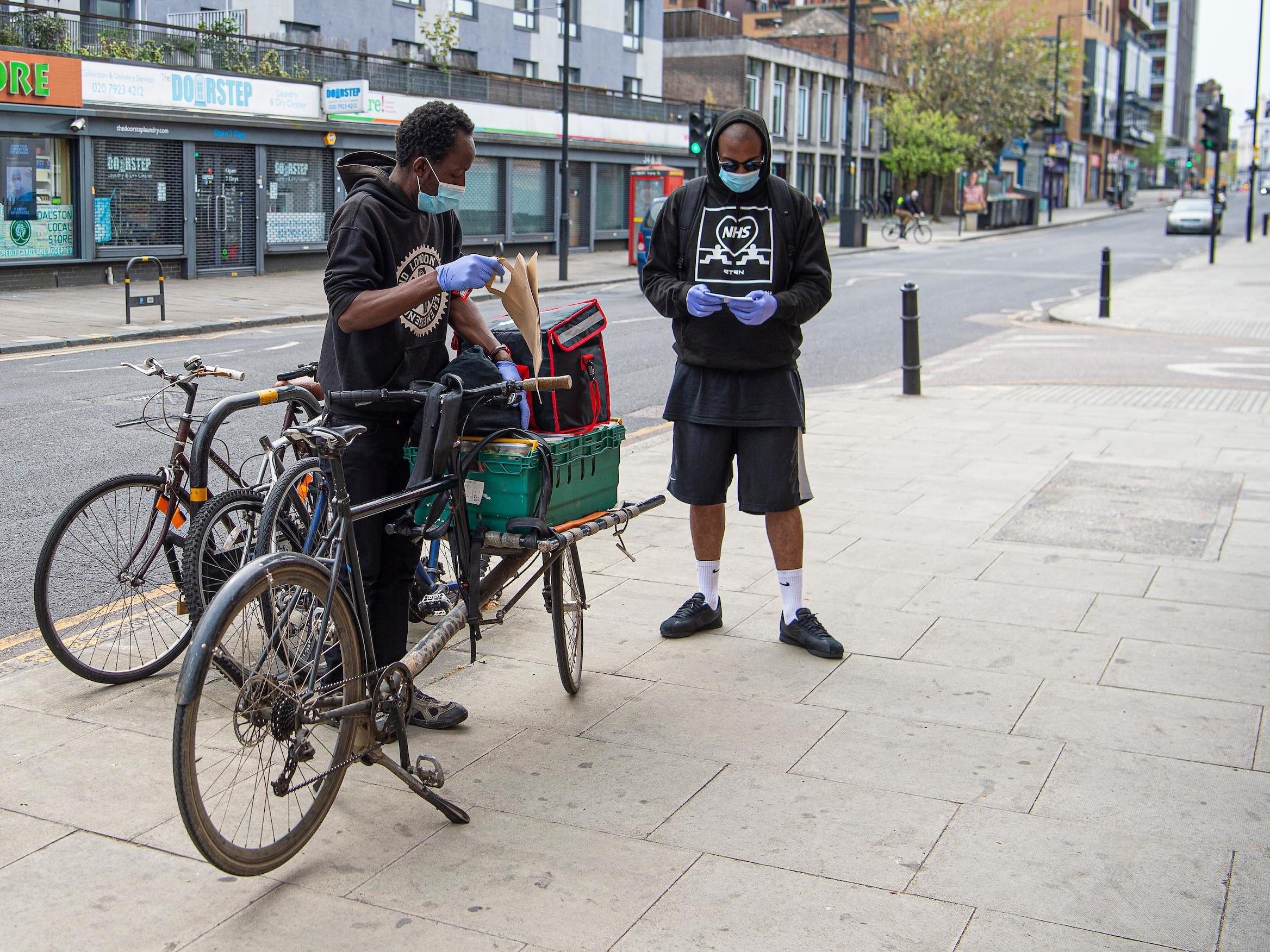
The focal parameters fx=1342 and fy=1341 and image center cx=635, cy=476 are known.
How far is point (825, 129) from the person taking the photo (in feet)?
214

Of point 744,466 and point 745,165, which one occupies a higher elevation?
point 745,165

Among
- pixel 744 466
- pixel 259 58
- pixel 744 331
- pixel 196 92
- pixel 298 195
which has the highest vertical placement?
pixel 259 58

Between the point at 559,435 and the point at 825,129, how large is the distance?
63.8 meters

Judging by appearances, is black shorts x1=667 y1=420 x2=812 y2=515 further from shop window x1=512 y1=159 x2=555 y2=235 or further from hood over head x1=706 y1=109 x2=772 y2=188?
shop window x1=512 y1=159 x2=555 y2=235

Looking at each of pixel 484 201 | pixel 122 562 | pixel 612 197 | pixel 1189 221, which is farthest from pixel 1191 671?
pixel 1189 221

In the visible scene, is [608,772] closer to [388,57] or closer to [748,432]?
[748,432]

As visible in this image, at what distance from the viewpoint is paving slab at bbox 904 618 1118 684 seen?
5.16 metres

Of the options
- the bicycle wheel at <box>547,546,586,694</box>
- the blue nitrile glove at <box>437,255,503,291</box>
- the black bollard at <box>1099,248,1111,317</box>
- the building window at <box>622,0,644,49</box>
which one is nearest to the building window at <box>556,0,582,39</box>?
the building window at <box>622,0,644,49</box>

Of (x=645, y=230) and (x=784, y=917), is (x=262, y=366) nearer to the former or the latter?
(x=784, y=917)

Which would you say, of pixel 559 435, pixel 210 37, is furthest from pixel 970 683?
pixel 210 37

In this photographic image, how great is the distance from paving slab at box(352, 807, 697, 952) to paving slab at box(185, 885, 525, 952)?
1.7 inches

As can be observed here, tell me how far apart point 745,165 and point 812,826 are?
100 inches

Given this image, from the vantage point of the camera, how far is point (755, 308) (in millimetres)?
4992

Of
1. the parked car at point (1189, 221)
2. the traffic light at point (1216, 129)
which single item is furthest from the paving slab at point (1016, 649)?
the parked car at point (1189, 221)
